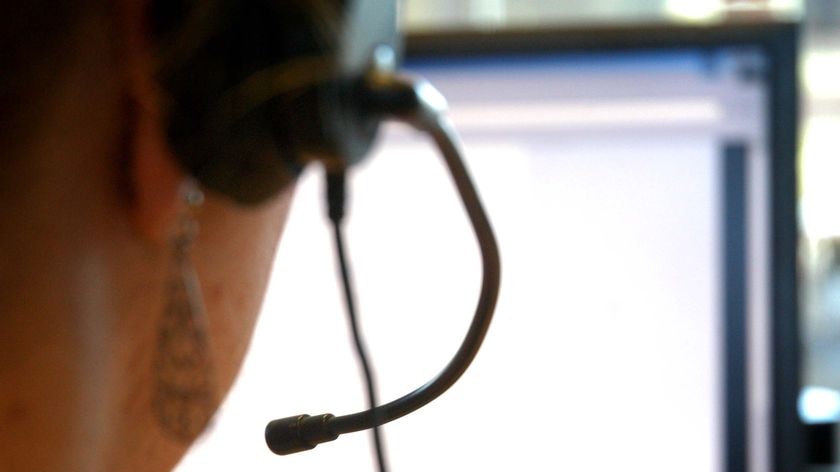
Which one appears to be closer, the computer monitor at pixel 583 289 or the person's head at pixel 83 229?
the person's head at pixel 83 229

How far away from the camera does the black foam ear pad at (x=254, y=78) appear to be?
11.8 inches

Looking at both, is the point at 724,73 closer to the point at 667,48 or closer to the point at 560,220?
the point at 667,48

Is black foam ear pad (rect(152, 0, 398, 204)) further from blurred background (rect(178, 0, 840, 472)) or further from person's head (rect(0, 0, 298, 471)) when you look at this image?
blurred background (rect(178, 0, 840, 472))

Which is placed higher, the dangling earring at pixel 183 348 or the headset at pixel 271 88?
the headset at pixel 271 88

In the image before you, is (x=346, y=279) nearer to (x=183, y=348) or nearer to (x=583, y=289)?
(x=183, y=348)

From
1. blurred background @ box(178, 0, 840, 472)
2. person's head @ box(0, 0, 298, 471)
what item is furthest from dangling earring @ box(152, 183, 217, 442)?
blurred background @ box(178, 0, 840, 472)

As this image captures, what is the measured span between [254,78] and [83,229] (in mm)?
91

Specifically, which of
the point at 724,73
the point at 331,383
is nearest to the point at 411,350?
the point at 331,383

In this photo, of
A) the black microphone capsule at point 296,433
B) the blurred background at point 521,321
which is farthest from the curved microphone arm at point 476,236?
the blurred background at point 521,321

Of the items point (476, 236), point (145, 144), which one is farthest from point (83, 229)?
point (476, 236)

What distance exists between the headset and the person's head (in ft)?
0.04

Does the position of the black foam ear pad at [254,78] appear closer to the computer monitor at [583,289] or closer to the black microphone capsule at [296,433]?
the black microphone capsule at [296,433]

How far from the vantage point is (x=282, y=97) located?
30 centimetres

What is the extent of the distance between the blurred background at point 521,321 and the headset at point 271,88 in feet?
1.05
